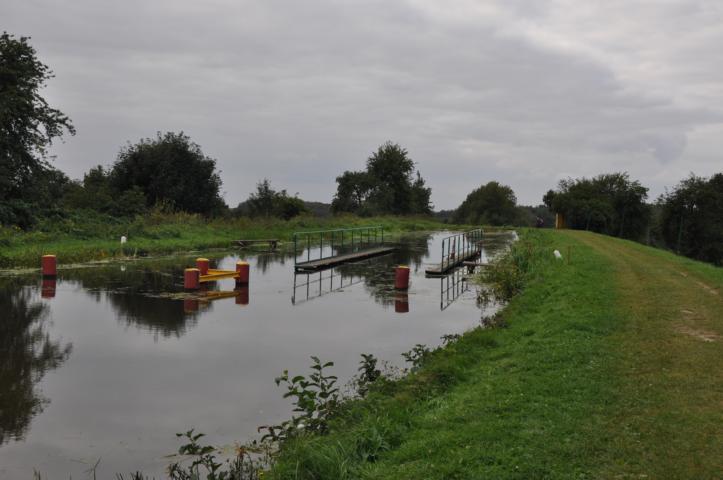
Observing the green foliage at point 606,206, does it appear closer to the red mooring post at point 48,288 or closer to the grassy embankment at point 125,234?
the grassy embankment at point 125,234

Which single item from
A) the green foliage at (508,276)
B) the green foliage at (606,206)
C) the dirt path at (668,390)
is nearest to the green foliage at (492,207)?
the green foliage at (606,206)

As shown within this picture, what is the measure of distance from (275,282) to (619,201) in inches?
1686

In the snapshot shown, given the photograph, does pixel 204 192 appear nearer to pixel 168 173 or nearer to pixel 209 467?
pixel 168 173

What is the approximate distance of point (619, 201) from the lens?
173 ft

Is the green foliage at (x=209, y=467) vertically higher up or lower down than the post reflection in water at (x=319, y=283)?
lower down

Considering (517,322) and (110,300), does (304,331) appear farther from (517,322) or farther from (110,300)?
(110,300)

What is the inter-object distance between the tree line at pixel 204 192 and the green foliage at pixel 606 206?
85 mm

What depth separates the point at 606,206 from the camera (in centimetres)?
4909

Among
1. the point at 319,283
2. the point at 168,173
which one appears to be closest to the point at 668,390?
the point at 319,283

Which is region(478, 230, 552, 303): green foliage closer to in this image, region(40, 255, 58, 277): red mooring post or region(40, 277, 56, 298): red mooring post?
region(40, 277, 56, 298): red mooring post

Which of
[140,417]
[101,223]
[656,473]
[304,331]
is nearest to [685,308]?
[304,331]

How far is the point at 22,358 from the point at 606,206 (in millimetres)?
47363

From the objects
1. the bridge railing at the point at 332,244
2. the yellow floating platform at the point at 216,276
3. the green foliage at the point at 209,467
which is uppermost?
the bridge railing at the point at 332,244

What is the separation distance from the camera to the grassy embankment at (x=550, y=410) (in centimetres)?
457
